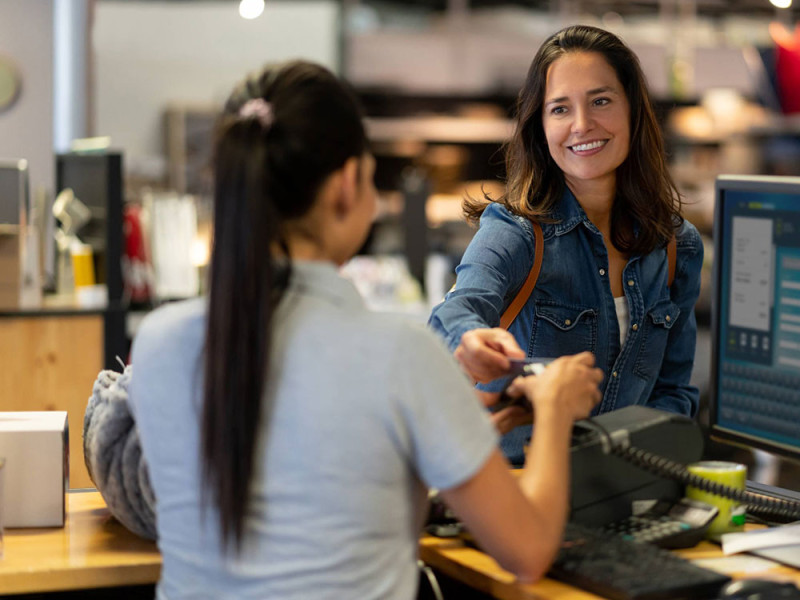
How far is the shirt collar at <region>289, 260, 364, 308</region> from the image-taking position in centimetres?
129

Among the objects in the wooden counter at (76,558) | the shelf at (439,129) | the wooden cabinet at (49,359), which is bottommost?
the wooden cabinet at (49,359)

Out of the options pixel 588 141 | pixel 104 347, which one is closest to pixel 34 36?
pixel 104 347

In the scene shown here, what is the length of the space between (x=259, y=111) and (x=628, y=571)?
0.71m

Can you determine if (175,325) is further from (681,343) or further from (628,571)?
(681,343)

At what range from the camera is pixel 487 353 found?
5.22 ft

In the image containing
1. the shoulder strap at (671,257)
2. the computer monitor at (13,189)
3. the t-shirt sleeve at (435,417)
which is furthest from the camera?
the computer monitor at (13,189)

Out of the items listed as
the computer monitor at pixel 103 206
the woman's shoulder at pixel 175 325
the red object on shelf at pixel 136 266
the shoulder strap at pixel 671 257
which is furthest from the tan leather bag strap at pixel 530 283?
the red object on shelf at pixel 136 266

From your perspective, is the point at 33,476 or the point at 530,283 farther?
the point at 530,283

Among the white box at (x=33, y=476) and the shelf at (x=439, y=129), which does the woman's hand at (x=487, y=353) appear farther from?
the shelf at (x=439, y=129)

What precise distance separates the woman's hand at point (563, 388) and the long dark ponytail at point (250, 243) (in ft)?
1.23

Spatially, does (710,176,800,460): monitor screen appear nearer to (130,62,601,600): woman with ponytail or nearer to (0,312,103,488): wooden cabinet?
(130,62,601,600): woman with ponytail

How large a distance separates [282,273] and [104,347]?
3158mm

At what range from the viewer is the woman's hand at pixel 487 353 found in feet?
5.20

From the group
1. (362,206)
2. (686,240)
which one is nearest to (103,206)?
(686,240)
